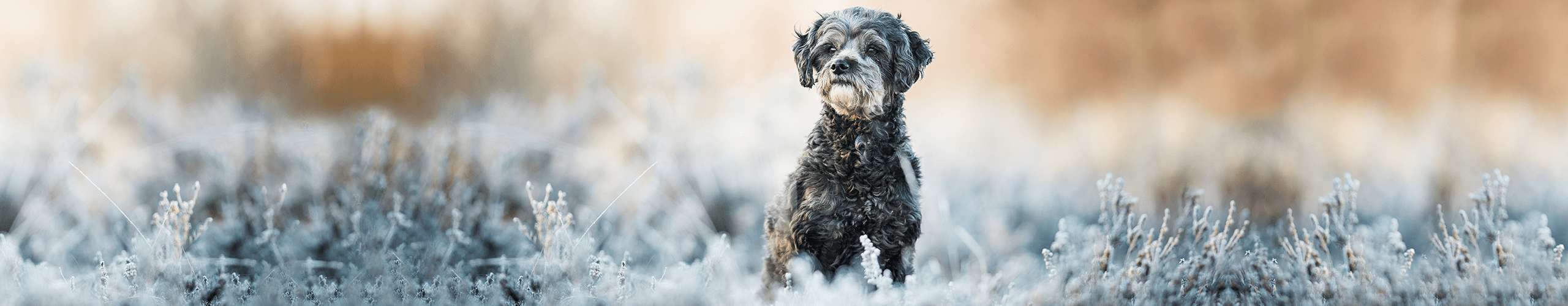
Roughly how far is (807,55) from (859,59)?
0.40 meters

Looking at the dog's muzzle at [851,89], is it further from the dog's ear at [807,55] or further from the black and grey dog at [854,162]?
the dog's ear at [807,55]

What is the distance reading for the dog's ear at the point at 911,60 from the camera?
4727 millimetres

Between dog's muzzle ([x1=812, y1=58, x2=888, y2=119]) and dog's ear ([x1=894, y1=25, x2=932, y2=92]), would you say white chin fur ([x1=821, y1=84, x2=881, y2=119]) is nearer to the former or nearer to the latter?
dog's muzzle ([x1=812, y1=58, x2=888, y2=119])

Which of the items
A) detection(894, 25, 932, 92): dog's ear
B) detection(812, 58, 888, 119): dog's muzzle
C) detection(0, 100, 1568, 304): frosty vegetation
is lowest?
detection(0, 100, 1568, 304): frosty vegetation

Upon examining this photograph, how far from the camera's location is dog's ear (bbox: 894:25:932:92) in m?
4.73

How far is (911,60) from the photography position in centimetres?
478

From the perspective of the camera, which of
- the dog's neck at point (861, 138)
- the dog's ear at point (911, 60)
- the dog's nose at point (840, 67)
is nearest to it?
the dog's nose at point (840, 67)

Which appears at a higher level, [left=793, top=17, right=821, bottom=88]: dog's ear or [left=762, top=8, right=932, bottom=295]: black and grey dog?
[left=793, top=17, right=821, bottom=88]: dog's ear

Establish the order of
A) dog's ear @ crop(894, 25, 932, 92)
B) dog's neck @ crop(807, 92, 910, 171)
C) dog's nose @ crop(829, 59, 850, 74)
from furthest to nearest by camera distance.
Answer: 1. dog's ear @ crop(894, 25, 932, 92)
2. dog's neck @ crop(807, 92, 910, 171)
3. dog's nose @ crop(829, 59, 850, 74)

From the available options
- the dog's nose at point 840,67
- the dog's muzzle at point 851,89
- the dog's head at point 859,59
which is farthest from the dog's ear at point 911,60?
the dog's nose at point 840,67

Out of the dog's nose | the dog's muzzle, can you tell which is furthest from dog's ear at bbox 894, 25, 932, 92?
the dog's nose

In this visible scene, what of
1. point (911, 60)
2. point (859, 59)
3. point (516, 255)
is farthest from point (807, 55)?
point (516, 255)

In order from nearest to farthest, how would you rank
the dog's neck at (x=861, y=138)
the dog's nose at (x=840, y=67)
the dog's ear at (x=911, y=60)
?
the dog's nose at (x=840, y=67), the dog's neck at (x=861, y=138), the dog's ear at (x=911, y=60)

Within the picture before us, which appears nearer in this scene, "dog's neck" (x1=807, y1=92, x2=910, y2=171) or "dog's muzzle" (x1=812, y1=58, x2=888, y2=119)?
"dog's muzzle" (x1=812, y1=58, x2=888, y2=119)
